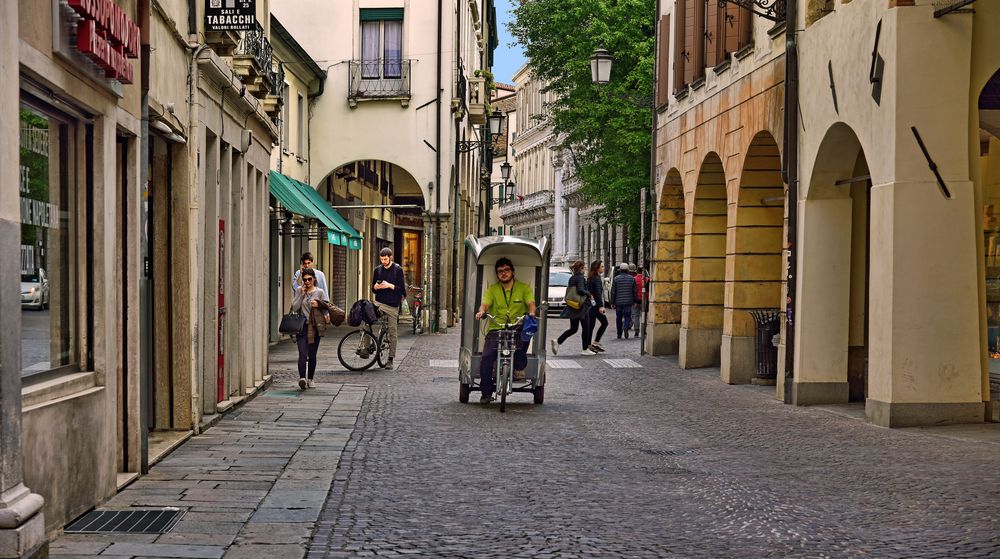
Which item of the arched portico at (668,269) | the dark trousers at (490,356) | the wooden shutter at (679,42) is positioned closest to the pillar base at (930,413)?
the dark trousers at (490,356)

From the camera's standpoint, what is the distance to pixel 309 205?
2798 centimetres

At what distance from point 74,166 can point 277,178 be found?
755 inches

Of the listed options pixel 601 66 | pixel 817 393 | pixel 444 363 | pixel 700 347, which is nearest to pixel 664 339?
pixel 700 347

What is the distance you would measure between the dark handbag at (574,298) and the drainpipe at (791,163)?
9573 millimetres

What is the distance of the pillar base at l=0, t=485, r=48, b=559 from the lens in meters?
6.24

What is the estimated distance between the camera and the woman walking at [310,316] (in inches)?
707

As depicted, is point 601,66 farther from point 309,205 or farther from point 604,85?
point 604,85

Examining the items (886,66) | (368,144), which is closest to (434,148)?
(368,144)

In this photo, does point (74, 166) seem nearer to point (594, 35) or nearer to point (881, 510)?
point (881, 510)

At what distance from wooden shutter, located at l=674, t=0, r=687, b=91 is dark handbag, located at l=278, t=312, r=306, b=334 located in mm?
A: 9606

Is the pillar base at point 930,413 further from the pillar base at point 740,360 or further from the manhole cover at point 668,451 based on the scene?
the pillar base at point 740,360

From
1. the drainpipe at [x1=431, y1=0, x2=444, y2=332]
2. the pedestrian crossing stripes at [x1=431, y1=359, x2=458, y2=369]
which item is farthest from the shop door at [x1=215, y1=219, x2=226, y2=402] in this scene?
the drainpipe at [x1=431, y1=0, x2=444, y2=332]

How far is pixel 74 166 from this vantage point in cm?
835

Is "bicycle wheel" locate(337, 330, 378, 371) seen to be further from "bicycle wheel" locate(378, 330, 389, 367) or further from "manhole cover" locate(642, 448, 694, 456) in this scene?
"manhole cover" locate(642, 448, 694, 456)
